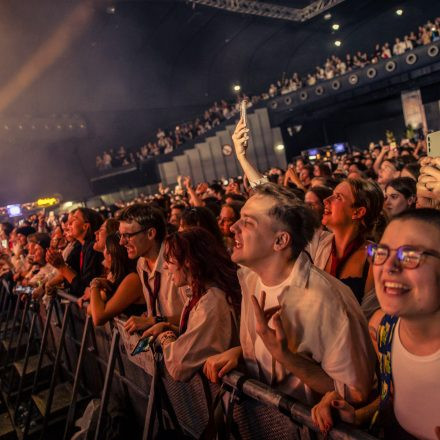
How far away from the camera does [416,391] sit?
1142 mm

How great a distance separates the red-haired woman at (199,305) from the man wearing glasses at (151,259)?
245 millimetres

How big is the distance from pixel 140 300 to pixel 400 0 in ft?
82.7

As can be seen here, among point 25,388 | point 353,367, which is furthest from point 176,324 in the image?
point 25,388

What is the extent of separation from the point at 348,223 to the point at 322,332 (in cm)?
115

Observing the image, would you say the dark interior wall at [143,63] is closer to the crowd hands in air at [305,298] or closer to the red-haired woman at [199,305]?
the crowd hands in air at [305,298]

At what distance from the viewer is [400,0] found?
22.4 m

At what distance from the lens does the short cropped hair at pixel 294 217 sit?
169 centimetres

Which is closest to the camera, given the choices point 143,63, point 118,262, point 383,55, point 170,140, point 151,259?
point 151,259

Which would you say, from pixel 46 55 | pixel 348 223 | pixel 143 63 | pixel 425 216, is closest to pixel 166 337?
pixel 348 223

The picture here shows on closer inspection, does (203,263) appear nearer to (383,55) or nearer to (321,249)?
(321,249)

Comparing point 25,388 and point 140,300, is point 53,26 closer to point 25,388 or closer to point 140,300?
point 25,388

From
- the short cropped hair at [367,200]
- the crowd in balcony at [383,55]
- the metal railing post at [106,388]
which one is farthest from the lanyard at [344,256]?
the crowd in balcony at [383,55]

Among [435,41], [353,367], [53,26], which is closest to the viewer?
[353,367]

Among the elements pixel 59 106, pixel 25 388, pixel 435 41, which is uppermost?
pixel 59 106
